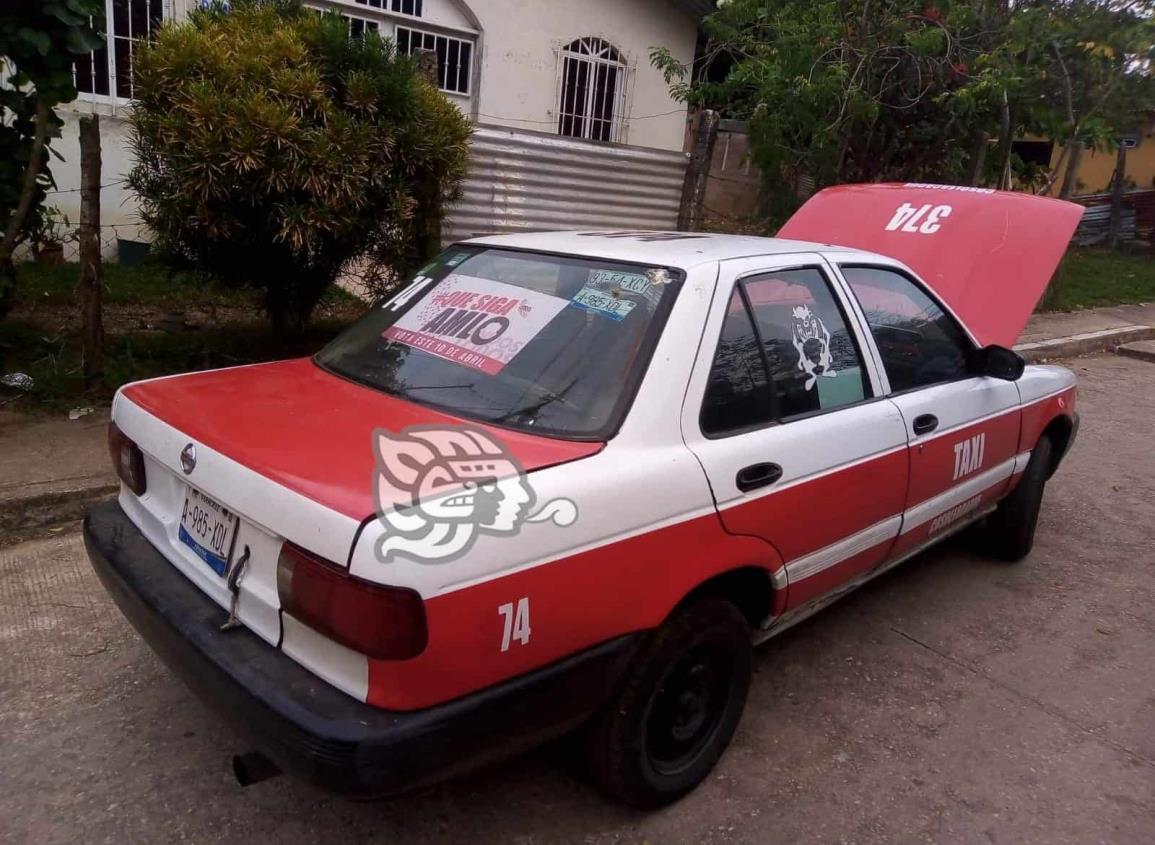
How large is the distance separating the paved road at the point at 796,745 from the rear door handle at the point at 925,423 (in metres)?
0.94

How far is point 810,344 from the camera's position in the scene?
3.07 meters

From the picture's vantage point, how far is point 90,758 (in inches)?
108

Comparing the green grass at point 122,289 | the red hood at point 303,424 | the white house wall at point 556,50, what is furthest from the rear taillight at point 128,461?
the white house wall at point 556,50

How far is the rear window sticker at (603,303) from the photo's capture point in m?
2.68

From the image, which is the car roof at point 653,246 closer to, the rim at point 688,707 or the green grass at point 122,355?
the rim at point 688,707

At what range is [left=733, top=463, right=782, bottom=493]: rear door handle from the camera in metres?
2.62

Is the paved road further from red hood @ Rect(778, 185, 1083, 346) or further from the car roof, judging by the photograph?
red hood @ Rect(778, 185, 1083, 346)

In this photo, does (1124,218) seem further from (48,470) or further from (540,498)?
(540,498)

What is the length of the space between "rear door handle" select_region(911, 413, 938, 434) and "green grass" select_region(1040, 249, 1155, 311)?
32.0 ft

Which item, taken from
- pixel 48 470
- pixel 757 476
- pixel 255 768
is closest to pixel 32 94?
pixel 48 470

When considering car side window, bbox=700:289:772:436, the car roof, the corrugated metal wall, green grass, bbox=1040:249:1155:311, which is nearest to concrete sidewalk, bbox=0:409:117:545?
the car roof

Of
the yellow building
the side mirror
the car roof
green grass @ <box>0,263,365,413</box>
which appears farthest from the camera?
the yellow building

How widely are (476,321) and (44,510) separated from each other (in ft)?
8.58

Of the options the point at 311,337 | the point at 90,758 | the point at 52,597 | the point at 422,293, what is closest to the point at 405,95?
the point at 311,337
